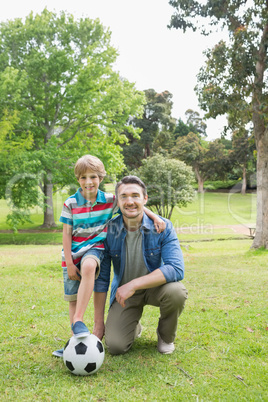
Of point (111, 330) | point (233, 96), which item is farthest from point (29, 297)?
point (233, 96)

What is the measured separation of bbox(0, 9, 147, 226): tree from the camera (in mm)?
20797

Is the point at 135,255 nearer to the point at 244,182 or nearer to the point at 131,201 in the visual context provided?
the point at 131,201

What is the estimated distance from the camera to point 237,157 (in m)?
47.5

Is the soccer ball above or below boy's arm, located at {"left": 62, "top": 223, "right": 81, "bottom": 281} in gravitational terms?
below

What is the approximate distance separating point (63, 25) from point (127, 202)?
23.0 metres

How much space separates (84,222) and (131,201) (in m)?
0.51

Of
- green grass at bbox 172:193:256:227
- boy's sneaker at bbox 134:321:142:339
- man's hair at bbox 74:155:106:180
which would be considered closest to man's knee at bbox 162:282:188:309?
boy's sneaker at bbox 134:321:142:339

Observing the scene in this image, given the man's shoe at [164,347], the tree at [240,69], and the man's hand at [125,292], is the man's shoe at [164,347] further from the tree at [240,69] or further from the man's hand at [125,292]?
the tree at [240,69]

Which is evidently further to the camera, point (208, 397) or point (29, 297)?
point (29, 297)

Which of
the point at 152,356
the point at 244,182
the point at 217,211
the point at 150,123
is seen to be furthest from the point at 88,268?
the point at 244,182

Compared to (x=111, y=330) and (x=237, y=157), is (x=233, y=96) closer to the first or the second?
(x=111, y=330)

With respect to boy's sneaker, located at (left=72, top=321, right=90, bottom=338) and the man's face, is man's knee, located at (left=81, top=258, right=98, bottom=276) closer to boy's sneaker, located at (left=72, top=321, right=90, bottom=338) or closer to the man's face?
boy's sneaker, located at (left=72, top=321, right=90, bottom=338)

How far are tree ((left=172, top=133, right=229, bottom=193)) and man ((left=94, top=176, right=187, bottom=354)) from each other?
149 ft

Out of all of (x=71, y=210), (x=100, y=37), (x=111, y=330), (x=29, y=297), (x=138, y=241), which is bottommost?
(x=29, y=297)
